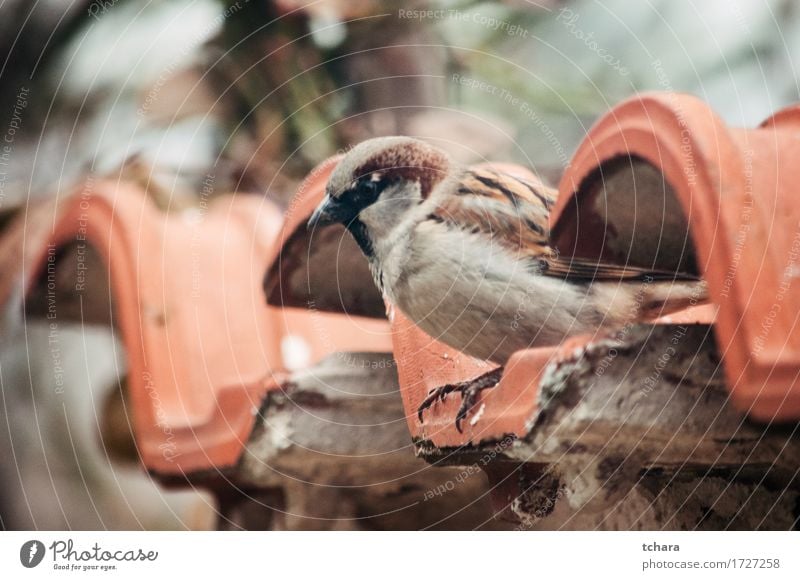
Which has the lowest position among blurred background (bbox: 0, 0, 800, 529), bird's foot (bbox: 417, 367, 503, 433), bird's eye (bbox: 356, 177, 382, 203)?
bird's foot (bbox: 417, 367, 503, 433)

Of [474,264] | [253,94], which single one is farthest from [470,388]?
[253,94]

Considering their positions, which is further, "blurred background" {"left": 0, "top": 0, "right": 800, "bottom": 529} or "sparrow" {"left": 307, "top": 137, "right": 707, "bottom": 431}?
"blurred background" {"left": 0, "top": 0, "right": 800, "bottom": 529}

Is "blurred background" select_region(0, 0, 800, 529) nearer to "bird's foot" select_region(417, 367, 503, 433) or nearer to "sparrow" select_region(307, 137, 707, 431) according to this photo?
"sparrow" select_region(307, 137, 707, 431)

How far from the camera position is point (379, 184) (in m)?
0.77

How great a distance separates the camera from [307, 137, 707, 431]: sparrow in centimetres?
71

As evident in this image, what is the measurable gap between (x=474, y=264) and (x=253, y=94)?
0.29m

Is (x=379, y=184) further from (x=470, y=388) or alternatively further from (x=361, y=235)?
(x=470, y=388)

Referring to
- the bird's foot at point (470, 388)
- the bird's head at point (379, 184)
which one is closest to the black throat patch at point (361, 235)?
the bird's head at point (379, 184)

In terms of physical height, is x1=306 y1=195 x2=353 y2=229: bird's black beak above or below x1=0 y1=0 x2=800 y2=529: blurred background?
below

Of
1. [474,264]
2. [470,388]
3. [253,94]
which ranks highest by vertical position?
[253,94]

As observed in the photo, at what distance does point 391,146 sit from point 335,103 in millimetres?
83

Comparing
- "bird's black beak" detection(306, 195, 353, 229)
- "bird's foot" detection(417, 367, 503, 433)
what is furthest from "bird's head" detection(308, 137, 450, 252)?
"bird's foot" detection(417, 367, 503, 433)

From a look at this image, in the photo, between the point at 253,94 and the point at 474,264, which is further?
the point at 253,94
